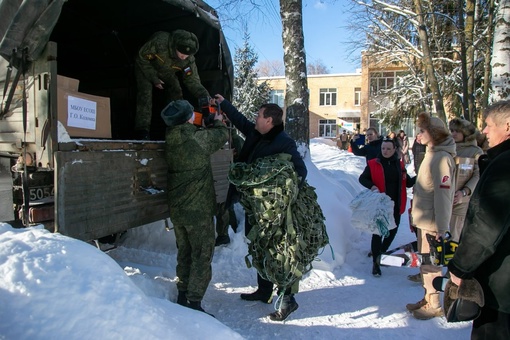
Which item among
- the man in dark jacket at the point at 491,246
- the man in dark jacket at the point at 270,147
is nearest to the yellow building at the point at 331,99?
A: the man in dark jacket at the point at 270,147

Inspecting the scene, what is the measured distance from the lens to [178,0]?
4.01 meters

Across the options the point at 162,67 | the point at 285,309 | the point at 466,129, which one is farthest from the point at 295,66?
the point at 285,309

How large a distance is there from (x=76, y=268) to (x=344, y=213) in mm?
4820

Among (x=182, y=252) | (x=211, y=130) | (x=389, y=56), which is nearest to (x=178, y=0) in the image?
(x=211, y=130)

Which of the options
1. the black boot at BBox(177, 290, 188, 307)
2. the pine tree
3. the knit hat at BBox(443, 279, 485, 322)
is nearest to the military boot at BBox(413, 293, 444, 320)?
the knit hat at BBox(443, 279, 485, 322)

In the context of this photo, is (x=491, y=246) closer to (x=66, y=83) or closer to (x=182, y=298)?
(x=182, y=298)

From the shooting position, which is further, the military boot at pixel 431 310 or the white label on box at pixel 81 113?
the military boot at pixel 431 310

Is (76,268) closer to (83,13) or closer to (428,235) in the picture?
(428,235)

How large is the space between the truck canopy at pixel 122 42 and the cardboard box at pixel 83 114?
1343 mm

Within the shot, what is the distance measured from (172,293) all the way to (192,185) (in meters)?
1.19

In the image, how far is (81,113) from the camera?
3236 mm

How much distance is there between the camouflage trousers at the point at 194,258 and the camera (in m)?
3.47

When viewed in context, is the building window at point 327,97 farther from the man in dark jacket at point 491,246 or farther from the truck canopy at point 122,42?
the man in dark jacket at point 491,246

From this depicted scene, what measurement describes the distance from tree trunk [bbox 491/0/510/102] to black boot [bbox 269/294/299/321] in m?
5.06
